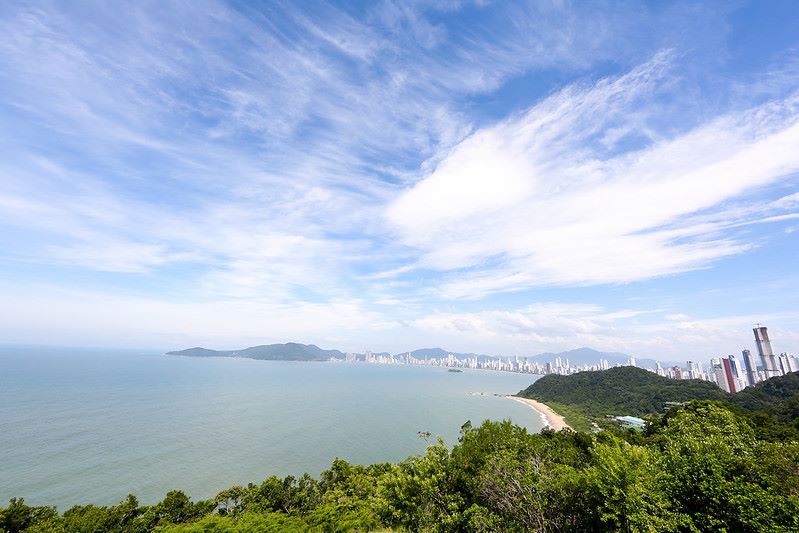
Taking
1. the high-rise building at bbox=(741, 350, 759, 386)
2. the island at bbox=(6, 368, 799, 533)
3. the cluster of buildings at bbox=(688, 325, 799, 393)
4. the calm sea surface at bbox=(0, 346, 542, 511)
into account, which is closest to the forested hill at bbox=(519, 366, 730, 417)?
the calm sea surface at bbox=(0, 346, 542, 511)

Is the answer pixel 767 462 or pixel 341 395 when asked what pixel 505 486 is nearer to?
pixel 767 462

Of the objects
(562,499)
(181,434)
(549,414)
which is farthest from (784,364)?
(181,434)

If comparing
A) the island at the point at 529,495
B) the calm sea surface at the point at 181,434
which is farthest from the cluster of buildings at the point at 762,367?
the island at the point at 529,495

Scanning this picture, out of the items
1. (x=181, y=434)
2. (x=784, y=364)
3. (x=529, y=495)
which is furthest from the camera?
(x=784, y=364)

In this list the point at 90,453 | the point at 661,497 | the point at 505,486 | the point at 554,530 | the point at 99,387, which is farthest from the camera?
the point at 99,387

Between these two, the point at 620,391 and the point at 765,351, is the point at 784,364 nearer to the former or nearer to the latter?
the point at 765,351

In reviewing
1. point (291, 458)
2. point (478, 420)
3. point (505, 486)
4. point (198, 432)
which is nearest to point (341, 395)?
point (478, 420)

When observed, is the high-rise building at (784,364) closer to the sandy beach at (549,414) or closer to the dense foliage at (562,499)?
the sandy beach at (549,414)
